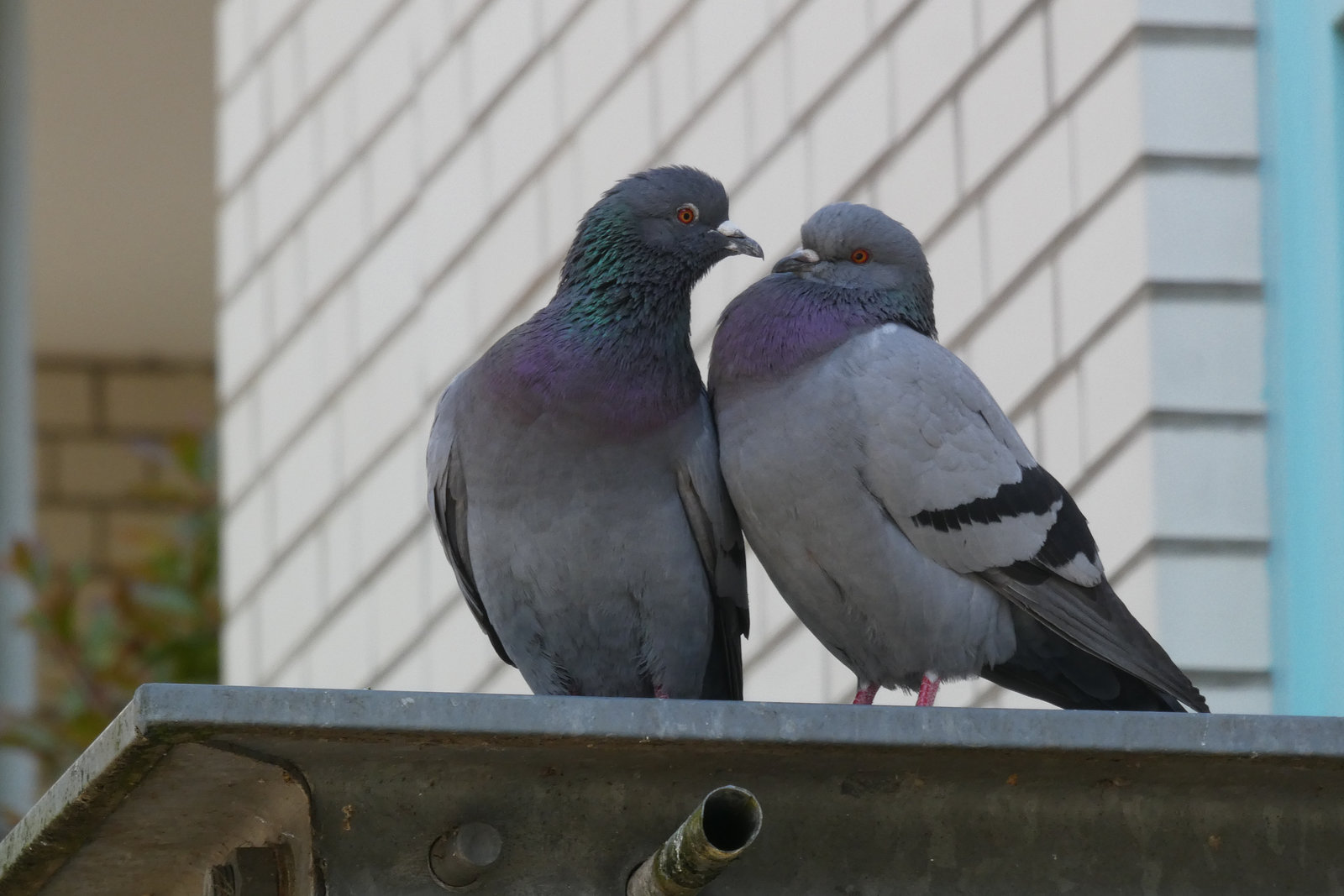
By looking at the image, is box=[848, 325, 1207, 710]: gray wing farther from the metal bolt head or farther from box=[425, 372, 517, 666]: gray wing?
the metal bolt head

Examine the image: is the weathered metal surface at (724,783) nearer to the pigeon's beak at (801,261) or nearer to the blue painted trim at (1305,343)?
the pigeon's beak at (801,261)

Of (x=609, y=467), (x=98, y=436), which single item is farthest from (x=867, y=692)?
(x=98, y=436)

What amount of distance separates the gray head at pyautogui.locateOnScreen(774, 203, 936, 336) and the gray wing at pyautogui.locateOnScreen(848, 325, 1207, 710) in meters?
0.13

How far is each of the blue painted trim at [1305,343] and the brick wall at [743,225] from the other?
5 cm

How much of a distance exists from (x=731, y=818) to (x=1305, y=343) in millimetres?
2659

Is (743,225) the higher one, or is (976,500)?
(743,225)

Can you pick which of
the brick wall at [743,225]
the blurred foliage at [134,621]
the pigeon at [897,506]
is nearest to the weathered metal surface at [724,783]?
the pigeon at [897,506]

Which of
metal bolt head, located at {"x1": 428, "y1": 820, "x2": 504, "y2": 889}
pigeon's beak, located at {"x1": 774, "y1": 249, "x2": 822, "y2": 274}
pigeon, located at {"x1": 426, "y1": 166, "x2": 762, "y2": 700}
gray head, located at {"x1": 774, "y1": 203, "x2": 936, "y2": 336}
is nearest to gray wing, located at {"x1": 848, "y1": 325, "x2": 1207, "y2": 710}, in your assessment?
gray head, located at {"x1": 774, "y1": 203, "x2": 936, "y2": 336}

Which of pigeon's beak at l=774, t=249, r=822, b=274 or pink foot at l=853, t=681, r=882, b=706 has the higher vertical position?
pigeon's beak at l=774, t=249, r=822, b=274

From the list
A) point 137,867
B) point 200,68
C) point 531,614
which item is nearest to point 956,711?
point 137,867

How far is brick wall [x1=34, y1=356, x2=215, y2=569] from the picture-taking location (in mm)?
12812

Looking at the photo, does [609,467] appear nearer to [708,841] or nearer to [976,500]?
[976,500]

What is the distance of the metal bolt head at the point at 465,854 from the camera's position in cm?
214

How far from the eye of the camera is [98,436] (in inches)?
515
